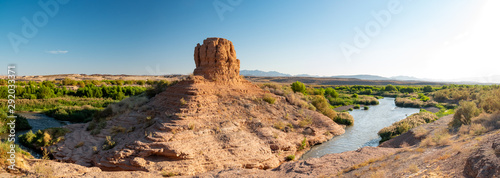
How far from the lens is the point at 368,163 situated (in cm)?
1029

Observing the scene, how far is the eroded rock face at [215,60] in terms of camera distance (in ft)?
55.2

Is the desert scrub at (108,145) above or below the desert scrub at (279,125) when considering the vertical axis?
below

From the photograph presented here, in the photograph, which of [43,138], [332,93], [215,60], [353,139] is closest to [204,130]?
A: [215,60]

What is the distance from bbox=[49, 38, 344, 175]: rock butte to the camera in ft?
34.6

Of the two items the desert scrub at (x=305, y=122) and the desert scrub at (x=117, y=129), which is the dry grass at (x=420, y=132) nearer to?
the desert scrub at (x=305, y=122)

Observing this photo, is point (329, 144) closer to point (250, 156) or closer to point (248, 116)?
point (248, 116)

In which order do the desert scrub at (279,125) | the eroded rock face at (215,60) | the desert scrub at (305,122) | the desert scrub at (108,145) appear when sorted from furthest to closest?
the desert scrub at (305,122) → the eroded rock face at (215,60) → the desert scrub at (279,125) → the desert scrub at (108,145)

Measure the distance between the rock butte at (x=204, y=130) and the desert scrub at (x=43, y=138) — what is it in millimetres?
693

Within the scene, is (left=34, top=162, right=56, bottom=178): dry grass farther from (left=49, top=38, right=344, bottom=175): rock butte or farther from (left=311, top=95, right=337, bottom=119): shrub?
(left=311, top=95, right=337, bottom=119): shrub

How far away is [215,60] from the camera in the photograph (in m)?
17.0

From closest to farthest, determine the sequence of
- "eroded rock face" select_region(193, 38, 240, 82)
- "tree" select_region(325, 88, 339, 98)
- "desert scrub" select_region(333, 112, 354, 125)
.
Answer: "eroded rock face" select_region(193, 38, 240, 82) < "desert scrub" select_region(333, 112, 354, 125) < "tree" select_region(325, 88, 339, 98)

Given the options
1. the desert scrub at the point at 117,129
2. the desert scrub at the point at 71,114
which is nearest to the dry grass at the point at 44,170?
the desert scrub at the point at 117,129

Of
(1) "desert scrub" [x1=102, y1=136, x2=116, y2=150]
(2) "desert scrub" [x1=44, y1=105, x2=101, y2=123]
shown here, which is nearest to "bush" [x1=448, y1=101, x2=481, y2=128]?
(1) "desert scrub" [x1=102, y1=136, x2=116, y2=150]

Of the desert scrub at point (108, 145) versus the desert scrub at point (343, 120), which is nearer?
the desert scrub at point (108, 145)
